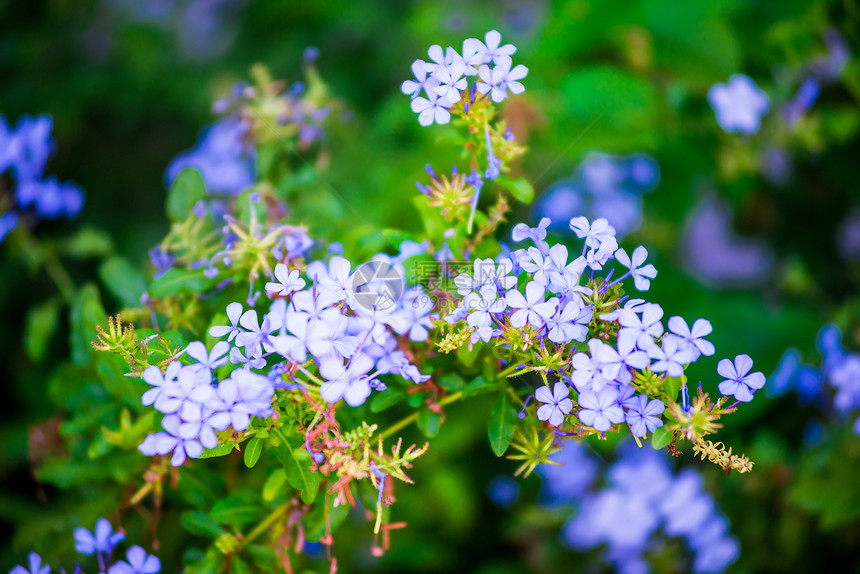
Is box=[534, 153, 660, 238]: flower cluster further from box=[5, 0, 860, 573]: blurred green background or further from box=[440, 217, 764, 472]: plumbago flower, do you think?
box=[440, 217, 764, 472]: plumbago flower

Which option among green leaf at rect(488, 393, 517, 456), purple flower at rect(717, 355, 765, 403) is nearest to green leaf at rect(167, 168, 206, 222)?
green leaf at rect(488, 393, 517, 456)

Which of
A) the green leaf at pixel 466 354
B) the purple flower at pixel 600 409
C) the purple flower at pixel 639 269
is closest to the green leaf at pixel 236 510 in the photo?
the green leaf at pixel 466 354

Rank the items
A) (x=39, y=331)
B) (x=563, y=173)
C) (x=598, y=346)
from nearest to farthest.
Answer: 1. (x=598, y=346)
2. (x=39, y=331)
3. (x=563, y=173)

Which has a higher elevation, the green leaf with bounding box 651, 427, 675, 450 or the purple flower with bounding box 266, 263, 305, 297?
the purple flower with bounding box 266, 263, 305, 297

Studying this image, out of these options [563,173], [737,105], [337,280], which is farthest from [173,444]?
[563,173]

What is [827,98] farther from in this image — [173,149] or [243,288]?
[173,149]

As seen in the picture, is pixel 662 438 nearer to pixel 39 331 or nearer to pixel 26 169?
pixel 39 331

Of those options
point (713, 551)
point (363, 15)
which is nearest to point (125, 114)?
point (363, 15)
